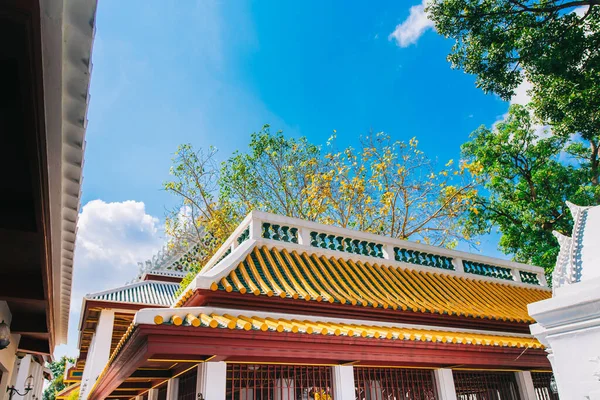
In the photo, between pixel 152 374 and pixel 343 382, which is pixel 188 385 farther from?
pixel 343 382

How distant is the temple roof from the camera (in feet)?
53.1

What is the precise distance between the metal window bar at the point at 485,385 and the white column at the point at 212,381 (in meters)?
4.12

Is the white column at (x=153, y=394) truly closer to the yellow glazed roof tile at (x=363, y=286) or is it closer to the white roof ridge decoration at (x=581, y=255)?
the yellow glazed roof tile at (x=363, y=286)

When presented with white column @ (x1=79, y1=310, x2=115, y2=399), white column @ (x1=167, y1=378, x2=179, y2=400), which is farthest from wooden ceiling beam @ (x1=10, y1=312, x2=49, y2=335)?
white column @ (x1=79, y1=310, x2=115, y2=399)

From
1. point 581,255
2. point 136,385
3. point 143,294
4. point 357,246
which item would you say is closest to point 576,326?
point 581,255

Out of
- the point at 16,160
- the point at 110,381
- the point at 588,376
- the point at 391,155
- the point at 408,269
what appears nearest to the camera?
the point at 588,376

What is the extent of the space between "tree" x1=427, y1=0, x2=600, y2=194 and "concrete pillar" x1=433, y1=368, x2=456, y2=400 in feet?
25.9

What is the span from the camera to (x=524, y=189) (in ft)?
62.5

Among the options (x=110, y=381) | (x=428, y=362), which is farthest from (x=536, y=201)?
(x=110, y=381)

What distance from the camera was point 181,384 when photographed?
608 cm

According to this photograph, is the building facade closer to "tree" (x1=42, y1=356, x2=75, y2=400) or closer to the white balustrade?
the white balustrade

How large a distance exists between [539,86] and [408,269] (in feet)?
23.3

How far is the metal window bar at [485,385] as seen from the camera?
683 cm

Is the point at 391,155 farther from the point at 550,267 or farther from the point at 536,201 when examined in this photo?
the point at 550,267
